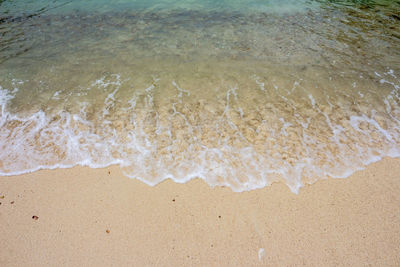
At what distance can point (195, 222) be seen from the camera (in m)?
2.90

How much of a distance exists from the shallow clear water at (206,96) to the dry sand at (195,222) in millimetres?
260

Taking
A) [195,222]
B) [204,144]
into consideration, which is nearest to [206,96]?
[204,144]

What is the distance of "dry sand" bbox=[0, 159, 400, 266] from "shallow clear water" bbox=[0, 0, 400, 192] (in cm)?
26

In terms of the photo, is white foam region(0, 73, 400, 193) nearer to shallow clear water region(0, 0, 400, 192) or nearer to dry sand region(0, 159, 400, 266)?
shallow clear water region(0, 0, 400, 192)

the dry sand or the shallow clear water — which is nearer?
the dry sand

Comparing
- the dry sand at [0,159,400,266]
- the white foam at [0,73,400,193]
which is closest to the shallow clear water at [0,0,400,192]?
the white foam at [0,73,400,193]

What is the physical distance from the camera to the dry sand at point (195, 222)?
8.52 feet

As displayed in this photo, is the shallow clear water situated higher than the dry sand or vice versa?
the shallow clear water

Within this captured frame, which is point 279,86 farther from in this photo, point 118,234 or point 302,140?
point 118,234

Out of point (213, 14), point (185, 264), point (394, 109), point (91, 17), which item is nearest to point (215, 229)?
point (185, 264)

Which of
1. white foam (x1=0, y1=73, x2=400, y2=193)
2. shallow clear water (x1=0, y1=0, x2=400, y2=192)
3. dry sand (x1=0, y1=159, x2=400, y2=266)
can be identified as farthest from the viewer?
shallow clear water (x1=0, y1=0, x2=400, y2=192)

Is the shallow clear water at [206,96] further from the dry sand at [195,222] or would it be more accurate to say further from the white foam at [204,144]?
the dry sand at [195,222]

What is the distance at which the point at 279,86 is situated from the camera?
5242 mm

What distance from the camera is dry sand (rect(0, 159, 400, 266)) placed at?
2596 mm
